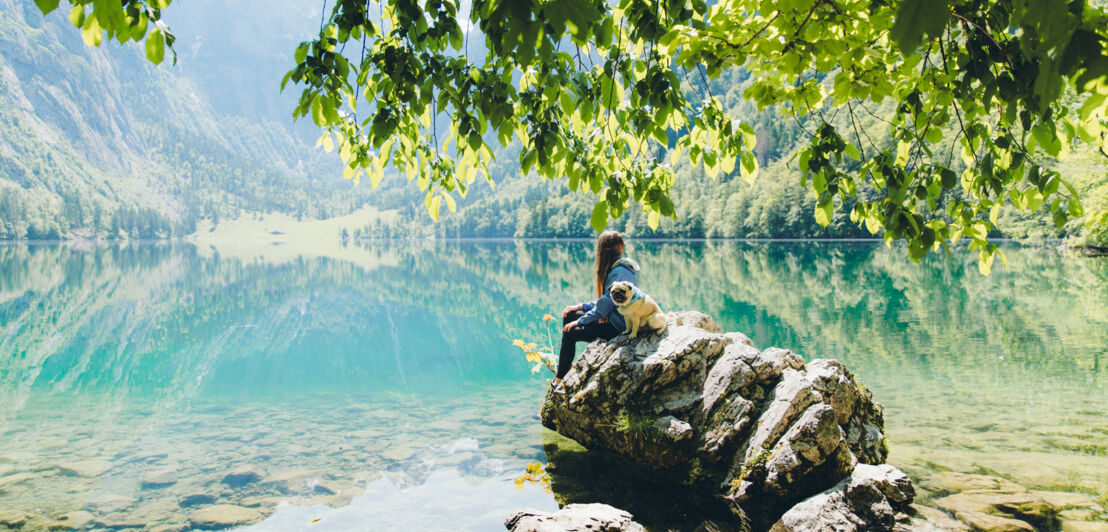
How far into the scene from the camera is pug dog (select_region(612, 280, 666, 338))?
805 cm

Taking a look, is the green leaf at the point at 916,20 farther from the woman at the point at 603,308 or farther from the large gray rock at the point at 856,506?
the woman at the point at 603,308

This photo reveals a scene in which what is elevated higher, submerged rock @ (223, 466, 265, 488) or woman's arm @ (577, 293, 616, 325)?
woman's arm @ (577, 293, 616, 325)

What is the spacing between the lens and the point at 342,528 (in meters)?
6.68

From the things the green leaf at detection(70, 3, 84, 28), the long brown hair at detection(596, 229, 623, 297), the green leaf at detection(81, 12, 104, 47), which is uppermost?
the green leaf at detection(70, 3, 84, 28)

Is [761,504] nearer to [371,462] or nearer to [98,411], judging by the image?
[371,462]

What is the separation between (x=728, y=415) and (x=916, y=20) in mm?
6290

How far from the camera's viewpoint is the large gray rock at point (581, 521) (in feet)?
17.7

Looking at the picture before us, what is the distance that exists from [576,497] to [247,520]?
3951 millimetres

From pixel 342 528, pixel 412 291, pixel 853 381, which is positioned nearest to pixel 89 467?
pixel 342 528

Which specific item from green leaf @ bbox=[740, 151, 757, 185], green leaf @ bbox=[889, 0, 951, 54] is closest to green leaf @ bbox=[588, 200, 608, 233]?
green leaf @ bbox=[740, 151, 757, 185]

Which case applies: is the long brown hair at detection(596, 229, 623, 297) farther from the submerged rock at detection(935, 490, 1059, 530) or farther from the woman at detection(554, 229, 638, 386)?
the submerged rock at detection(935, 490, 1059, 530)

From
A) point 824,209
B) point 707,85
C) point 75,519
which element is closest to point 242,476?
point 75,519

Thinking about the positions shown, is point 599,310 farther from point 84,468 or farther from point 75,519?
point 84,468

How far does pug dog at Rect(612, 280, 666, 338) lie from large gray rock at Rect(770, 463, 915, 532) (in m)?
3.01
